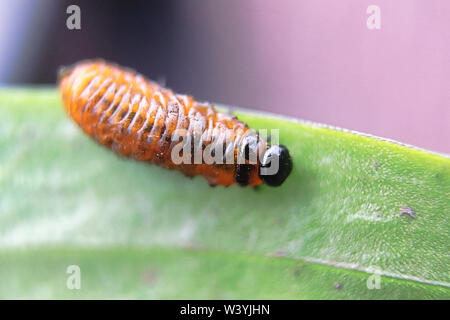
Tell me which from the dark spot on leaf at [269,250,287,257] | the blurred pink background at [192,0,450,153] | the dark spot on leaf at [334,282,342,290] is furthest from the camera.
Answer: the blurred pink background at [192,0,450,153]

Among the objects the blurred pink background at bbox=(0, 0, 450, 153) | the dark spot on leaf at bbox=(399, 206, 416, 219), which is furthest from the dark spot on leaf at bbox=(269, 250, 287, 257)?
the blurred pink background at bbox=(0, 0, 450, 153)

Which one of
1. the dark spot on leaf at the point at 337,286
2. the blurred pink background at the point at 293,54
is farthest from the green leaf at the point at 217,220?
the blurred pink background at the point at 293,54

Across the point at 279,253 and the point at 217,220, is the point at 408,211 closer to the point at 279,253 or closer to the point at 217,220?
the point at 279,253

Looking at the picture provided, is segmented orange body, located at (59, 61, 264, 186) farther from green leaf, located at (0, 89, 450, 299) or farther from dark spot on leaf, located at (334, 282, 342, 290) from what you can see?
dark spot on leaf, located at (334, 282, 342, 290)

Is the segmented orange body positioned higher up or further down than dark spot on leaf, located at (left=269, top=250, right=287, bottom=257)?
higher up

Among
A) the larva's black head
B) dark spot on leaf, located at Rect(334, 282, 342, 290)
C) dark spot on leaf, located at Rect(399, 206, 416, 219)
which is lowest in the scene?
dark spot on leaf, located at Rect(334, 282, 342, 290)

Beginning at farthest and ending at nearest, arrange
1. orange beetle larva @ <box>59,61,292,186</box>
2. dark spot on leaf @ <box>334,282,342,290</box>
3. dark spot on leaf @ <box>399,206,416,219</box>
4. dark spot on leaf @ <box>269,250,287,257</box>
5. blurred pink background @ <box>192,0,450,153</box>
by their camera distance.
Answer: blurred pink background @ <box>192,0,450,153</box>, orange beetle larva @ <box>59,61,292,186</box>, dark spot on leaf @ <box>269,250,287,257</box>, dark spot on leaf @ <box>334,282,342,290</box>, dark spot on leaf @ <box>399,206,416,219</box>

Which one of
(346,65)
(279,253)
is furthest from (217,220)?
(346,65)
